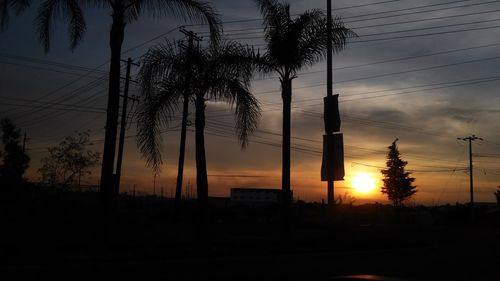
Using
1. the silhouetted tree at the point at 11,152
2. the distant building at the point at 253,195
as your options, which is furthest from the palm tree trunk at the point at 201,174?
the distant building at the point at 253,195

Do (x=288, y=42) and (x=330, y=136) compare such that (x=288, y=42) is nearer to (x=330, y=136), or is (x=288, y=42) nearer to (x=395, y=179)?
(x=330, y=136)

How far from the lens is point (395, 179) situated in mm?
65062

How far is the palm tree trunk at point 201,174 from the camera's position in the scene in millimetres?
16750

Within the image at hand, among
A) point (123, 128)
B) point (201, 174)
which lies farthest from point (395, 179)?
point (201, 174)

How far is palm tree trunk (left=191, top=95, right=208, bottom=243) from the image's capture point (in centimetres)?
1675

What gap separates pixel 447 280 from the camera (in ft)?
42.5

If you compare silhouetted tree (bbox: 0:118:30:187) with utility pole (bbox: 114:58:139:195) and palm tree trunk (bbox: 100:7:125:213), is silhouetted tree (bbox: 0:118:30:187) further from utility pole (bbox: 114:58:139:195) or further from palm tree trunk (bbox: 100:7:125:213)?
palm tree trunk (bbox: 100:7:125:213)

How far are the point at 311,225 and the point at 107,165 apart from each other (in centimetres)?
2672

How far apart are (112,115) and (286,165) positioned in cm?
620

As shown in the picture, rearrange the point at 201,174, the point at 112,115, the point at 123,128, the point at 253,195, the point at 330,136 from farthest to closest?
the point at 253,195, the point at 123,128, the point at 330,136, the point at 201,174, the point at 112,115

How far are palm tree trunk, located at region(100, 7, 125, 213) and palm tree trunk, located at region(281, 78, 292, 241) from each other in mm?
5851

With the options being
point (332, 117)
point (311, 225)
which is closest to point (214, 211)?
point (311, 225)

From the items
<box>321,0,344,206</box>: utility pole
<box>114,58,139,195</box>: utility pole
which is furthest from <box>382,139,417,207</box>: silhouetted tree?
<box>321,0,344,206</box>: utility pole

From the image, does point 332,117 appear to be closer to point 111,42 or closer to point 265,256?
point 265,256
